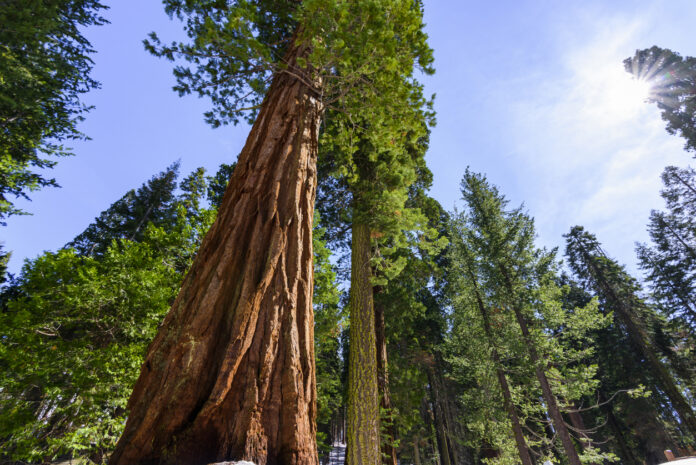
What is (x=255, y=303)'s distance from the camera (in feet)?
6.07

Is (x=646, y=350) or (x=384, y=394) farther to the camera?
(x=646, y=350)

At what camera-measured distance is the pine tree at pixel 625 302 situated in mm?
17344

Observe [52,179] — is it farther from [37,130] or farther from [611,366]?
[611,366]

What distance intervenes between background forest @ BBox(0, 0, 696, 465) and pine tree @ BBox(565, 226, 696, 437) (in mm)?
242

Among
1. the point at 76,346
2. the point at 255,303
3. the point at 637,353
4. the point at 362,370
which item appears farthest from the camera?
the point at 637,353

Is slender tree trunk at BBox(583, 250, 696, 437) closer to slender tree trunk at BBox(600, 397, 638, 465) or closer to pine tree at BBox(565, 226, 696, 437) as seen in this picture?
pine tree at BBox(565, 226, 696, 437)

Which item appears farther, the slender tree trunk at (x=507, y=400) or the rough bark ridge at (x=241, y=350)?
the slender tree trunk at (x=507, y=400)

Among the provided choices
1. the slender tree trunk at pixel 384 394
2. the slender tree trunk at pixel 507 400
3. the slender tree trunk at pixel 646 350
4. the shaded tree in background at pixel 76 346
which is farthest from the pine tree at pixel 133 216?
the slender tree trunk at pixel 646 350

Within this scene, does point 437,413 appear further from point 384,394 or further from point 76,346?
point 76,346

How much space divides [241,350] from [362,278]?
477 cm

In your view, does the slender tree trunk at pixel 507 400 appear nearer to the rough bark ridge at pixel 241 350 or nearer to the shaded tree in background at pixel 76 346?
the rough bark ridge at pixel 241 350

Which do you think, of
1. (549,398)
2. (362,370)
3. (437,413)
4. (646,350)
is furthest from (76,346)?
(646,350)

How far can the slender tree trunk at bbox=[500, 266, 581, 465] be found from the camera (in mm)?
9469

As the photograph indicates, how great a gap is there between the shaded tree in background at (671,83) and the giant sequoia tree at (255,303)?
1036 inches
